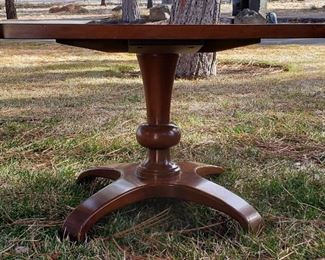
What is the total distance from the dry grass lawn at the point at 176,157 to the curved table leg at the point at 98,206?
49 mm

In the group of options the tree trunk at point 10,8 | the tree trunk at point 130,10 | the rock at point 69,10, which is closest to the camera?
the tree trunk at point 130,10

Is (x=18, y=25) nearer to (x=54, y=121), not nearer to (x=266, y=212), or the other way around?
(x=266, y=212)

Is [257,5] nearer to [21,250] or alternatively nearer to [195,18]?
[195,18]

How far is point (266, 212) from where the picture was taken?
2105 millimetres

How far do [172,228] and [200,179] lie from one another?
25cm

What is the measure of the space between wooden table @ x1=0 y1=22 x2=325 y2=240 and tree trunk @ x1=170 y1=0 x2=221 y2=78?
3678mm

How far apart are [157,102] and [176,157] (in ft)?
2.69

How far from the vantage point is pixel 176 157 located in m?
2.93

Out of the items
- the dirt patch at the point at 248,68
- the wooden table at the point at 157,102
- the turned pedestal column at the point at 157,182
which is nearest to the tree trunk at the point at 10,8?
the dirt patch at the point at 248,68

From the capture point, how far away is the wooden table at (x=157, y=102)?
1640 millimetres

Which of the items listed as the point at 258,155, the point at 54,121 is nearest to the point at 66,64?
the point at 54,121

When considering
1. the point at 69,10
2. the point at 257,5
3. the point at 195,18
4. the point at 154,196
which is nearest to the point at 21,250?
the point at 154,196

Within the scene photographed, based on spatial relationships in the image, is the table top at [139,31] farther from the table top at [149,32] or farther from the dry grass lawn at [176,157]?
the dry grass lawn at [176,157]

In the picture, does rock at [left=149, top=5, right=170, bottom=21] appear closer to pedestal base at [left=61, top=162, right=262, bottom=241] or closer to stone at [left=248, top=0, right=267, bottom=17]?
stone at [left=248, top=0, right=267, bottom=17]
